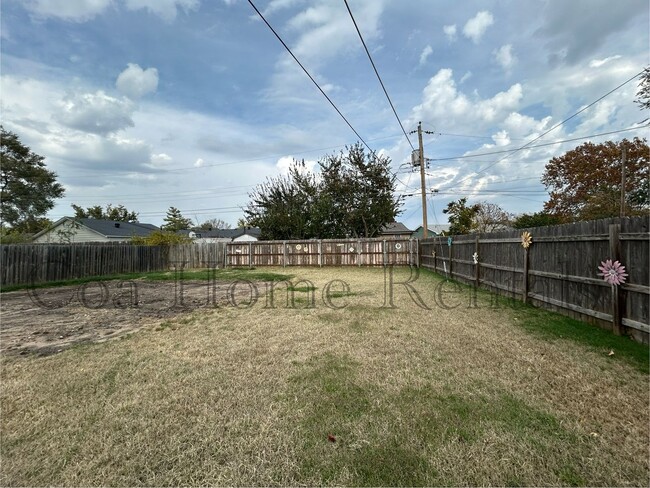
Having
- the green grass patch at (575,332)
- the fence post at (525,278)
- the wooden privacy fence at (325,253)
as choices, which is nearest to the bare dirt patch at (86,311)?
the green grass patch at (575,332)

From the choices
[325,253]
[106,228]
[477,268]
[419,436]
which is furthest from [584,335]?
[106,228]

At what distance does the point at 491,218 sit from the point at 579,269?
29.2 m

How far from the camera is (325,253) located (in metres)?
17.0

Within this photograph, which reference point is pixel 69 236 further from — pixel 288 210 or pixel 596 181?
pixel 596 181

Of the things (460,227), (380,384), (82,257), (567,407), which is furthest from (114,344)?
(460,227)

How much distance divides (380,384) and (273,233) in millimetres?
20153

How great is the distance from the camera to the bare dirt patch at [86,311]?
434 centimetres

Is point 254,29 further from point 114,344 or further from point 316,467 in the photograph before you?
point 316,467

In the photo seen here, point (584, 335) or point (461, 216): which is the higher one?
point (461, 216)

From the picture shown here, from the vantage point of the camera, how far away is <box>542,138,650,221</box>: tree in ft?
61.0

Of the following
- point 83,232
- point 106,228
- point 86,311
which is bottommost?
point 86,311

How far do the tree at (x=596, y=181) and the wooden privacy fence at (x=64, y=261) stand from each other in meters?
25.7

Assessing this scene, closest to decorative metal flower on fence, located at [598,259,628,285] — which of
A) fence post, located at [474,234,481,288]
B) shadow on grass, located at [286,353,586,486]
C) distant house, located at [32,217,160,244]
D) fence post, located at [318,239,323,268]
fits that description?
shadow on grass, located at [286,353,586,486]

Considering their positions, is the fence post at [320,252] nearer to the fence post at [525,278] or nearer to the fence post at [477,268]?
the fence post at [477,268]
